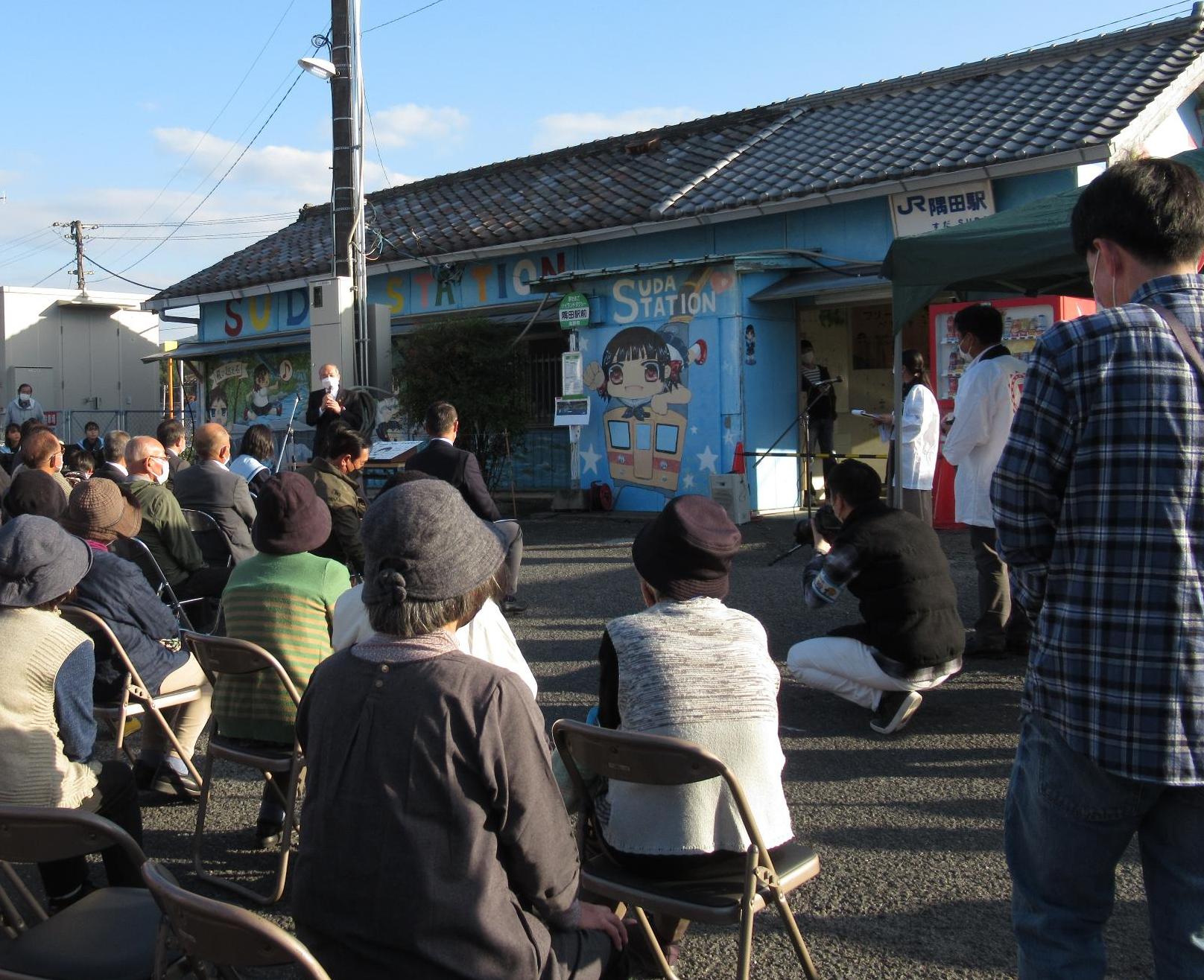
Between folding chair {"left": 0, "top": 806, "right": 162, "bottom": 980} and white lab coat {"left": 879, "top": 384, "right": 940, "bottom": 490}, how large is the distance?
22.5 ft

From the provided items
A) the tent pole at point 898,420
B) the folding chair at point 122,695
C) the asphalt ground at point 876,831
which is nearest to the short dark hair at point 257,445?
the asphalt ground at point 876,831

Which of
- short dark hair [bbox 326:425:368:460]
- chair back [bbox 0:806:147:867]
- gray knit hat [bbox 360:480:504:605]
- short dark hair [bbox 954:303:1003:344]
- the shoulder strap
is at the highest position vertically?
short dark hair [bbox 954:303:1003:344]

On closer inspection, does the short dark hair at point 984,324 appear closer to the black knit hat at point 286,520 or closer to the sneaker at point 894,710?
the sneaker at point 894,710

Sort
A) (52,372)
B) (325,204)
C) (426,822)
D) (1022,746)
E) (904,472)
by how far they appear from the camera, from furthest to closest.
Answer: (52,372)
(325,204)
(904,472)
(1022,746)
(426,822)

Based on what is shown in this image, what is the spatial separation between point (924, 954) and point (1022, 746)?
4.24ft

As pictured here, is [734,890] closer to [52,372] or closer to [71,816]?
[71,816]

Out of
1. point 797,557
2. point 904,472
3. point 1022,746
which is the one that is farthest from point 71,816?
point 797,557

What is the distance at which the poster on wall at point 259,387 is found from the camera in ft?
65.1

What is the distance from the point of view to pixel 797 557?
33.5 ft

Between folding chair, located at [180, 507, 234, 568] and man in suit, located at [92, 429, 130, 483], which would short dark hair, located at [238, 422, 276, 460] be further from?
folding chair, located at [180, 507, 234, 568]

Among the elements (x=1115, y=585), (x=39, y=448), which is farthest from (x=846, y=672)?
(x=39, y=448)

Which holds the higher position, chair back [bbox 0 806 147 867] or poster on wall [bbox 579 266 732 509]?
poster on wall [bbox 579 266 732 509]

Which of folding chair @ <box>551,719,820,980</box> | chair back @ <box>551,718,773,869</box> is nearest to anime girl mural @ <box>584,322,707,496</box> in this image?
folding chair @ <box>551,719,820,980</box>

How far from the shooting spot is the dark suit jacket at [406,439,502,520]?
7156 mm
